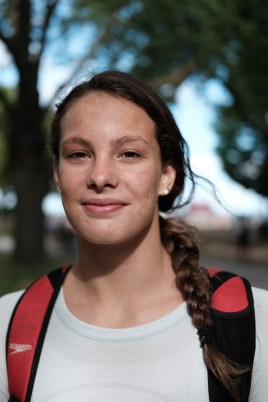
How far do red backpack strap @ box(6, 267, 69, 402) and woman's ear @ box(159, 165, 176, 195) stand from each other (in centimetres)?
60

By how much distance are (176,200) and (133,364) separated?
0.84 metres

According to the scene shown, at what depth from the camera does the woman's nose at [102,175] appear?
2059 millimetres

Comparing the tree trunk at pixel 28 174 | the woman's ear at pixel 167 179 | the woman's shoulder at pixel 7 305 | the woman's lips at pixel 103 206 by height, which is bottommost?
the tree trunk at pixel 28 174

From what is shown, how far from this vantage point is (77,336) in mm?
2150

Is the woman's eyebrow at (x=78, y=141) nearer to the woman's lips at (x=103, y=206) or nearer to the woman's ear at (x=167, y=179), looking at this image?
the woman's lips at (x=103, y=206)

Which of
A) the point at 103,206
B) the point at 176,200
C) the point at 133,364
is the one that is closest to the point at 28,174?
the point at 176,200

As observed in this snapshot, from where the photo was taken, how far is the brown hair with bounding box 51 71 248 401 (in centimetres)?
196

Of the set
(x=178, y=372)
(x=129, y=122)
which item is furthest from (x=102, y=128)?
(x=178, y=372)

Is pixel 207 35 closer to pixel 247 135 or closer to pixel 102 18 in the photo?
pixel 102 18

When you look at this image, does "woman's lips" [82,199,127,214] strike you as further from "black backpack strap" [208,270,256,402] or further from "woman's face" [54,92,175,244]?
"black backpack strap" [208,270,256,402]

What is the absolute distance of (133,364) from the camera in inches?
79.7

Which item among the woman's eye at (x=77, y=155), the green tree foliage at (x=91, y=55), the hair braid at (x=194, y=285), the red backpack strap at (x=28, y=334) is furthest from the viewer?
the green tree foliage at (x=91, y=55)

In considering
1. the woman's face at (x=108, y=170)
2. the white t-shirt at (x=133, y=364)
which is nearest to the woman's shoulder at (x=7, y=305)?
the white t-shirt at (x=133, y=364)

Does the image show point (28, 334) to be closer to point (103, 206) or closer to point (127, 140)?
point (103, 206)
